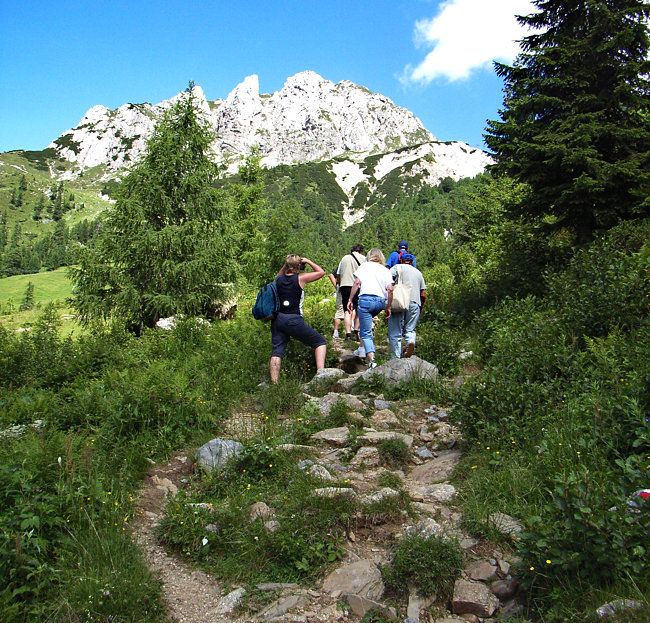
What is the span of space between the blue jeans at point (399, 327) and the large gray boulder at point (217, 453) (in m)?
3.90

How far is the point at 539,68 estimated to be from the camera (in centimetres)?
1010

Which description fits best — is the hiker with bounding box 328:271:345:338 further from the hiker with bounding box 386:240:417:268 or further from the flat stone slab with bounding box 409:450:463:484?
the flat stone slab with bounding box 409:450:463:484

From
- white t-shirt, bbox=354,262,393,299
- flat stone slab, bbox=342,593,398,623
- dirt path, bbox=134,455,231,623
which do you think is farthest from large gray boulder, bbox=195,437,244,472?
white t-shirt, bbox=354,262,393,299

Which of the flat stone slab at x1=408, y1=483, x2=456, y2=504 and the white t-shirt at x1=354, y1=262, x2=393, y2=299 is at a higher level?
the white t-shirt at x1=354, y1=262, x2=393, y2=299

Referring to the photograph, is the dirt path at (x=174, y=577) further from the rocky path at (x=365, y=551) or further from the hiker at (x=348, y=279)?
the hiker at (x=348, y=279)

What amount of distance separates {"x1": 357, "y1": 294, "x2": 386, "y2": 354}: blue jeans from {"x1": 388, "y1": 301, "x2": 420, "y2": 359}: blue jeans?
0.34 meters

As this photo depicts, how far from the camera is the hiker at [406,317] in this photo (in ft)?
27.3

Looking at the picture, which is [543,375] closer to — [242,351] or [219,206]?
[242,351]

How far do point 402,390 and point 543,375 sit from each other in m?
2.06

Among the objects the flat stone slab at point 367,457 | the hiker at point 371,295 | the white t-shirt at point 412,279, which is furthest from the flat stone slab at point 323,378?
the flat stone slab at point 367,457

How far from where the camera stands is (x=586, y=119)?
8.93 metres

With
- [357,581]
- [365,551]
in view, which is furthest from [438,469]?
[357,581]

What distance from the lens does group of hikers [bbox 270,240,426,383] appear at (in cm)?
745

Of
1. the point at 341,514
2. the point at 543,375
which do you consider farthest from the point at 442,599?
the point at 543,375
